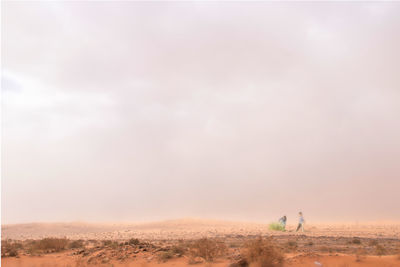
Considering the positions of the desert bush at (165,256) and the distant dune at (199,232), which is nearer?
the desert bush at (165,256)

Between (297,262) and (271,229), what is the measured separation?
1352 inches

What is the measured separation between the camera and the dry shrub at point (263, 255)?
50.7 feet

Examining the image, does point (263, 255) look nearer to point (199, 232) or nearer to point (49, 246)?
point (49, 246)

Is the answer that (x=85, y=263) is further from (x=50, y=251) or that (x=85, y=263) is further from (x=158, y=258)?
(x=50, y=251)

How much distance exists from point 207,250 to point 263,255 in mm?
3141

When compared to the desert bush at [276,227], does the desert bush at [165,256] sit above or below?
below

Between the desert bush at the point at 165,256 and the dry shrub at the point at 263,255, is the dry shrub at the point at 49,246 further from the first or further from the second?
the dry shrub at the point at 263,255

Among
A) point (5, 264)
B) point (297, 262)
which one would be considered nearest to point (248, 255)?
point (297, 262)

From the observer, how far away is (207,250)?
58.1 feet

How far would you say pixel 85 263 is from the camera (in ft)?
62.7

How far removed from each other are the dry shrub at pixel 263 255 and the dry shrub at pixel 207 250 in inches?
79.7

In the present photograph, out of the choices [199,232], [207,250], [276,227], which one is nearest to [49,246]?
[207,250]

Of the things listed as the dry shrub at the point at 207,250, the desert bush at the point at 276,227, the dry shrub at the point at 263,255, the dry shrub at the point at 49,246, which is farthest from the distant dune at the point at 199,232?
the dry shrub at the point at 263,255

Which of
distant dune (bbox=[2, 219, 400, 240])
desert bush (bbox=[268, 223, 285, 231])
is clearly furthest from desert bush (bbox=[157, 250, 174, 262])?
desert bush (bbox=[268, 223, 285, 231])
